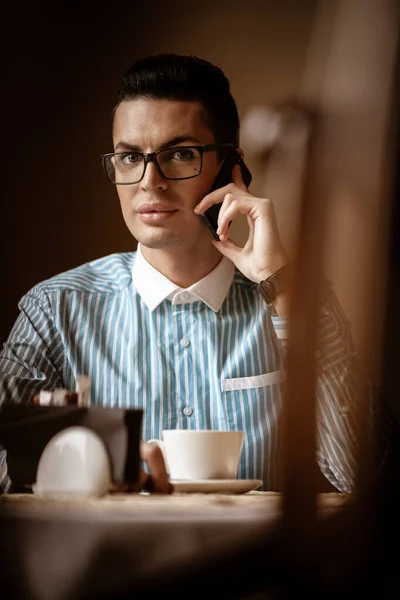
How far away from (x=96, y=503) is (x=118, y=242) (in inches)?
51.9

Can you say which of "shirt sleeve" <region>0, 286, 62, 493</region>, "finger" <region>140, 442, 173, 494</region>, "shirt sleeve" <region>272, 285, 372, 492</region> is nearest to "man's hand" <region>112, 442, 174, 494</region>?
"finger" <region>140, 442, 173, 494</region>

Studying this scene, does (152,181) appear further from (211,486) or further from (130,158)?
(211,486)

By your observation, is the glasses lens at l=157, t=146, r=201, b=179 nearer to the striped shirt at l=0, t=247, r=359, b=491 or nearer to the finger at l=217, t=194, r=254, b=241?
the finger at l=217, t=194, r=254, b=241

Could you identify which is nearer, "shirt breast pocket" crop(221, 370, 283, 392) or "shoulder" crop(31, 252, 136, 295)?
"shirt breast pocket" crop(221, 370, 283, 392)

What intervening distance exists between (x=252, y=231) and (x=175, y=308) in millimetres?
227

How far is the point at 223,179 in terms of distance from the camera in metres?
1.49

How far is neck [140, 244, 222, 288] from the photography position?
158 centimetres

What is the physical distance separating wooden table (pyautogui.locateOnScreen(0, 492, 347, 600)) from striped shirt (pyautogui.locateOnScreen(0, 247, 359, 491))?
85 centimetres

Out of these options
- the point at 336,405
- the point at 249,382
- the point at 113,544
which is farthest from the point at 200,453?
the point at 249,382

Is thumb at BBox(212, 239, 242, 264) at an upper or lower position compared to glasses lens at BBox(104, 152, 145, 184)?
lower

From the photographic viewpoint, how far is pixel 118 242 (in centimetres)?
184

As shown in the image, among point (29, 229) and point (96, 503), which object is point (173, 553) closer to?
point (96, 503)

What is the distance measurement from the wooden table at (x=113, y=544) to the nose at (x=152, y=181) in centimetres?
97

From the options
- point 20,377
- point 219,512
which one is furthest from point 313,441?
point 20,377
